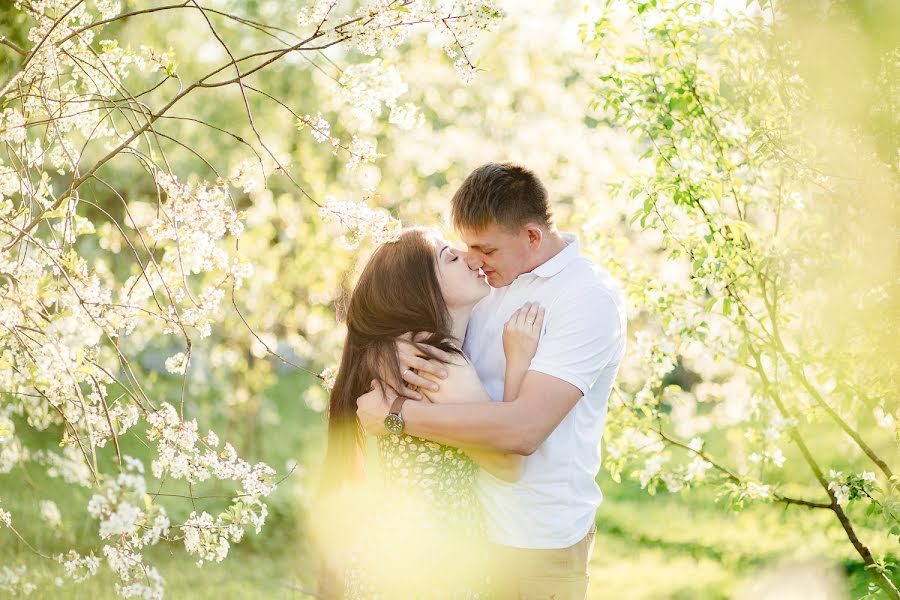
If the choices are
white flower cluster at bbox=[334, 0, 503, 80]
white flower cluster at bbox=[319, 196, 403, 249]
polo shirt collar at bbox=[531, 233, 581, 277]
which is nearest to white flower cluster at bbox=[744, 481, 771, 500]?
polo shirt collar at bbox=[531, 233, 581, 277]

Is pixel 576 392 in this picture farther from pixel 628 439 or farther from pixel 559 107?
pixel 559 107

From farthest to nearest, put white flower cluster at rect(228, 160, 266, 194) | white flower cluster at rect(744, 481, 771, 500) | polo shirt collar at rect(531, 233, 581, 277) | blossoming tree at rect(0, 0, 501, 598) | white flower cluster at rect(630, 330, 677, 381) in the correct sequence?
white flower cluster at rect(630, 330, 677, 381)
white flower cluster at rect(744, 481, 771, 500)
polo shirt collar at rect(531, 233, 581, 277)
white flower cluster at rect(228, 160, 266, 194)
blossoming tree at rect(0, 0, 501, 598)

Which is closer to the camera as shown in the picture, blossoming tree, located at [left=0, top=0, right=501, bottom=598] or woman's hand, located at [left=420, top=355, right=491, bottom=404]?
blossoming tree, located at [left=0, top=0, right=501, bottom=598]

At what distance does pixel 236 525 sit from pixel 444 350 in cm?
77

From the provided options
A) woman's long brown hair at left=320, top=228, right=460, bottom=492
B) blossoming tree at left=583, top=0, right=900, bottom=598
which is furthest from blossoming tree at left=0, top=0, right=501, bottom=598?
blossoming tree at left=583, top=0, right=900, bottom=598

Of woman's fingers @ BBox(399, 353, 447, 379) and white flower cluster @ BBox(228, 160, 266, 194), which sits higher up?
white flower cluster @ BBox(228, 160, 266, 194)

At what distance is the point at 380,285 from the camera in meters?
2.72

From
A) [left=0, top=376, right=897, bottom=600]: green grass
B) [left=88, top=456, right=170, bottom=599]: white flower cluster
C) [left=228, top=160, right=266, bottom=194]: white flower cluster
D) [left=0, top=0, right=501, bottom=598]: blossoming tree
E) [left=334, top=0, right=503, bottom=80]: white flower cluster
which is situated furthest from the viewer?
[left=0, top=376, right=897, bottom=600]: green grass

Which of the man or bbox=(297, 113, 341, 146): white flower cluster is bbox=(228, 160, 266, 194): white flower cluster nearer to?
bbox=(297, 113, 341, 146): white flower cluster

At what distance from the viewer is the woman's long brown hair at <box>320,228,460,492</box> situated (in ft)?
8.84

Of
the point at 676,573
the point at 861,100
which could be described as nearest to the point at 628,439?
the point at 861,100

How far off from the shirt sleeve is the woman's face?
0.28m

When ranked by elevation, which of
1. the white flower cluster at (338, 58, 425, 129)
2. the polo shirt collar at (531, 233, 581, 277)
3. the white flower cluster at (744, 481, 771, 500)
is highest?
the white flower cluster at (338, 58, 425, 129)

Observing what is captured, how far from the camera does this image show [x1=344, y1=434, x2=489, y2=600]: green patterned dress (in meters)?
2.53
